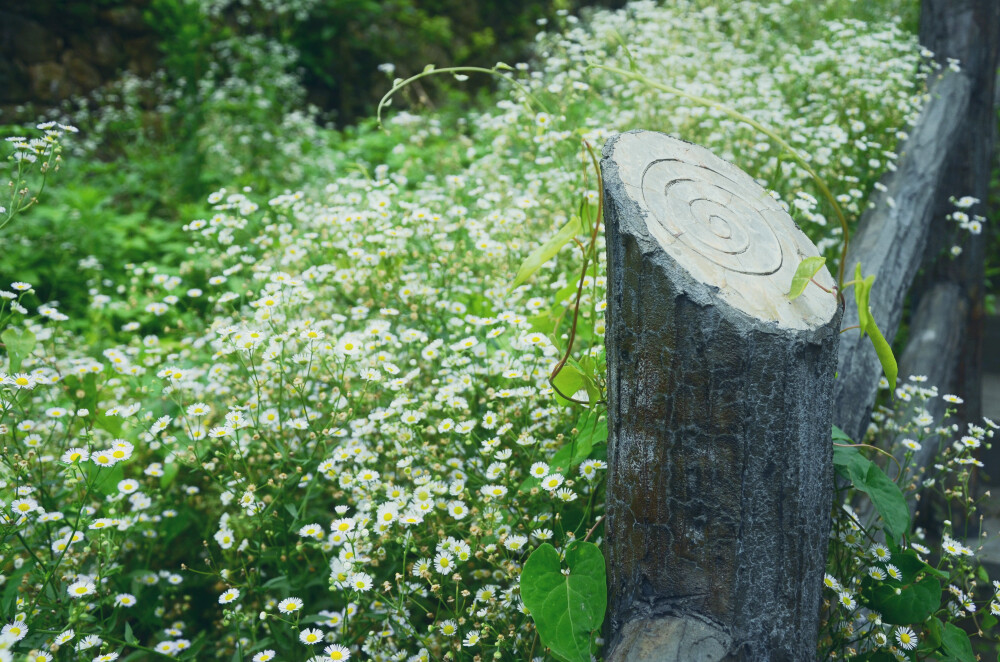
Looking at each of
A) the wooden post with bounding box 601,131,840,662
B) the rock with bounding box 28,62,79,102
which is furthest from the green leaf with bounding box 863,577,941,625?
the rock with bounding box 28,62,79,102

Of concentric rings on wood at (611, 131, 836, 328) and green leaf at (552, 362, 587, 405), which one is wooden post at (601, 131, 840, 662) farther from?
green leaf at (552, 362, 587, 405)

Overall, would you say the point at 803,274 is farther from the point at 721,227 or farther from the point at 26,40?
the point at 26,40

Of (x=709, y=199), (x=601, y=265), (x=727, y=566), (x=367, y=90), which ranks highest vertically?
(x=709, y=199)

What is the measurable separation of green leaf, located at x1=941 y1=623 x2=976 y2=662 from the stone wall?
20.0 ft

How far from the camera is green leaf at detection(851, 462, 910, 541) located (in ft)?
4.55

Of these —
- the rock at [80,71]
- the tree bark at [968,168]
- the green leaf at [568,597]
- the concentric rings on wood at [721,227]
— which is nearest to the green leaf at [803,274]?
the concentric rings on wood at [721,227]

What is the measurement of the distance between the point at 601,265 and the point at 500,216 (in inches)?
19.0

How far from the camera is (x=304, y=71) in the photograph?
6.59 meters

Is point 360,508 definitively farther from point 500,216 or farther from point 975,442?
point 975,442

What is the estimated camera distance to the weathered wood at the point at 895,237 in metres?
1.86

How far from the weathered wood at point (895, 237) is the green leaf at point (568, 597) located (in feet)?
2.70

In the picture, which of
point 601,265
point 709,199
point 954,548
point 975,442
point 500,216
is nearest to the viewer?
point 709,199

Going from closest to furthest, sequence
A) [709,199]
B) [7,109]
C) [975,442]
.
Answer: [709,199] → [975,442] → [7,109]

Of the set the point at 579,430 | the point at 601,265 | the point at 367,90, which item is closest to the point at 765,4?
the point at 367,90
